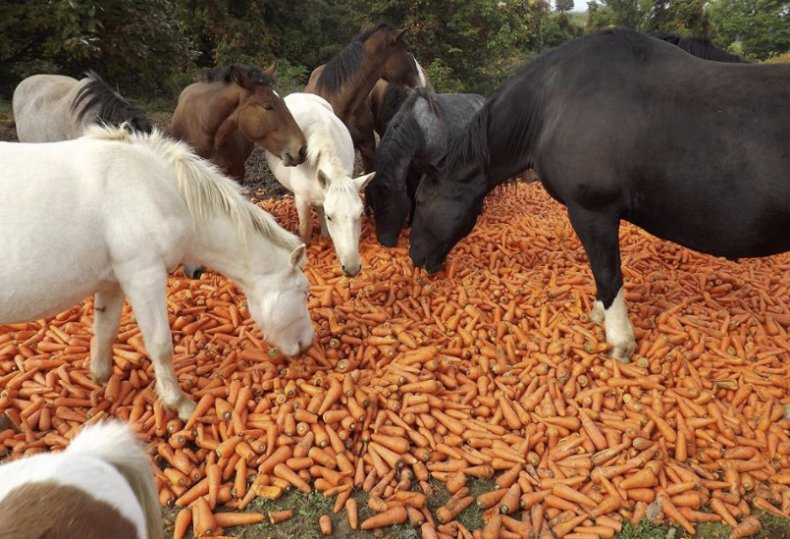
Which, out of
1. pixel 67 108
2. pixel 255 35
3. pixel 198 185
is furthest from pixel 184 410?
pixel 255 35

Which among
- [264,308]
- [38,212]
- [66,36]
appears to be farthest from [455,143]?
[66,36]

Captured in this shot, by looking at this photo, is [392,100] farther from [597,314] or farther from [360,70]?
[597,314]

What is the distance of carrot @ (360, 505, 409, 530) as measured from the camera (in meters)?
2.17

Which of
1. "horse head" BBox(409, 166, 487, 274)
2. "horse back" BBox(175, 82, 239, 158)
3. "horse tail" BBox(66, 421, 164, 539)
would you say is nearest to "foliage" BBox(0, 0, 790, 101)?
"horse back" BBox(175, 82, 239, 158)

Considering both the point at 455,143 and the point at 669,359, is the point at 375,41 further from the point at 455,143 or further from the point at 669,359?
the point at 669,359

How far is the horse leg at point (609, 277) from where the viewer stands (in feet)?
10.4

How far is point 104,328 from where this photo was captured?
2.76 m

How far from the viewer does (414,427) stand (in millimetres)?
2721

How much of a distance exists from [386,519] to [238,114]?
350 cm

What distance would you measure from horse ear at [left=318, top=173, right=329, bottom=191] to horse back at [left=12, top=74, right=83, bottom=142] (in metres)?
2.28

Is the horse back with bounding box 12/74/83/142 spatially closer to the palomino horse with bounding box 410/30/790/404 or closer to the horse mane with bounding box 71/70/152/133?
the horse mane with bounding box 71/70/152/133

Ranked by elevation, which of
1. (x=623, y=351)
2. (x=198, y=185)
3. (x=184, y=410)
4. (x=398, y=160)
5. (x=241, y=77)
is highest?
(x=241, y=77)

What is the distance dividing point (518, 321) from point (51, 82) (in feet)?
19.1

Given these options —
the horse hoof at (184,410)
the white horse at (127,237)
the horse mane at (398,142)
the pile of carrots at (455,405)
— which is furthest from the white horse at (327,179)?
the horse hoof at (184,410)
